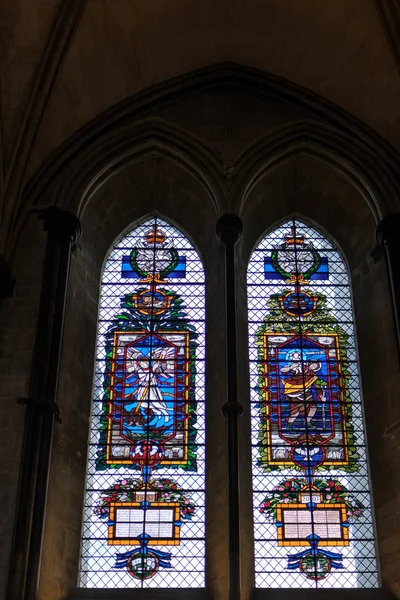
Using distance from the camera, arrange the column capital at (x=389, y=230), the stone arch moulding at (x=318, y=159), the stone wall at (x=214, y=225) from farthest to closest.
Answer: the stone arch moulding at (x=318, y=159) → the column capital at (x=389, y=230) → the stone wall at (x=214, y=225)

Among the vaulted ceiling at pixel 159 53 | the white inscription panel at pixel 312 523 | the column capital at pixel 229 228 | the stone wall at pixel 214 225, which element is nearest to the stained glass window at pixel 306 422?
the white inscription panel at pixel 312 523

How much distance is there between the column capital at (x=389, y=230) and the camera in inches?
396

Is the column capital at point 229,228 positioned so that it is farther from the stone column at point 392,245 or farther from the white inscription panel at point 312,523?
the white inscription panel at point 312,523

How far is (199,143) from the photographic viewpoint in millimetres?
11023

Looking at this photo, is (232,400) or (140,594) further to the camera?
(232,400)

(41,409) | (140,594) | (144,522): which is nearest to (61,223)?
(41,409)

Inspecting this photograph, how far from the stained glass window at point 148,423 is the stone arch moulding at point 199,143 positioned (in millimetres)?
991

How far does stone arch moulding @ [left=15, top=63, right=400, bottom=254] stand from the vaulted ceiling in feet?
→ 0.35

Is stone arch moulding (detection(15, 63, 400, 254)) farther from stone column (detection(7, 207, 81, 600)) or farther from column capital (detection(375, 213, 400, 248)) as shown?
stone column (detection(7, 207, 81, 600))

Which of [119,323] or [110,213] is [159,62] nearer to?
[110,213]

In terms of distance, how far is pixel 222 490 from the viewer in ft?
29.8

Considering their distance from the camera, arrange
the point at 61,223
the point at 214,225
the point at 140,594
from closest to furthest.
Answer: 1. the point at 140,594
2. the point at 61,223
3. the point at 214,225

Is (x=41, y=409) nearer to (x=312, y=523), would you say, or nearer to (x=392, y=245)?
(x=312, y=523)

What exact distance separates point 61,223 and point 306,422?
126 inches
